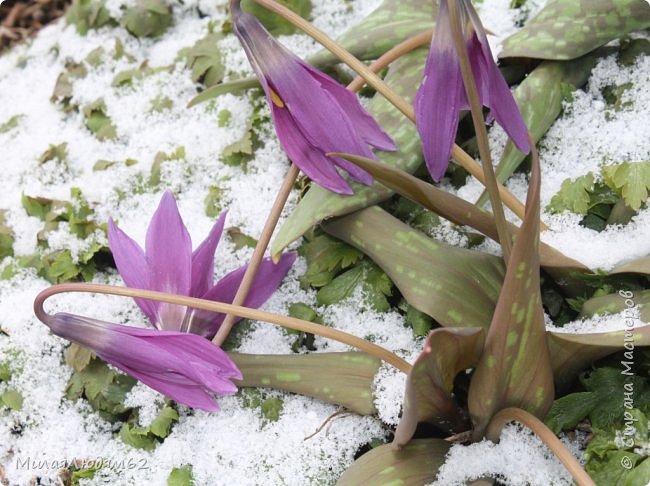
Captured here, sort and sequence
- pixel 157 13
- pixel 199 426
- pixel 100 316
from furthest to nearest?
pixel 157 13, pixel 100 316, pixel 199 426

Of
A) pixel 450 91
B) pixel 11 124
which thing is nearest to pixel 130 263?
pixel 450 91

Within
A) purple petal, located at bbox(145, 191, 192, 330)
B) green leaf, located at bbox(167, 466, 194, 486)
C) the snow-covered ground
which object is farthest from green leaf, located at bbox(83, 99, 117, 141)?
green leaf, located at bbox(167, 466, 194, 486)

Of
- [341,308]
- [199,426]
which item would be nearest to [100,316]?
[199,426]

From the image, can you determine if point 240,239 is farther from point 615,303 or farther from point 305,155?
point 615,303

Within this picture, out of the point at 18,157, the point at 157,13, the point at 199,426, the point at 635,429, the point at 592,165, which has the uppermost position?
the point at 157,13

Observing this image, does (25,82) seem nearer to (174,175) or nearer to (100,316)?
(174,175)

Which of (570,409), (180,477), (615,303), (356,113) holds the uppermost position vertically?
(356,113)

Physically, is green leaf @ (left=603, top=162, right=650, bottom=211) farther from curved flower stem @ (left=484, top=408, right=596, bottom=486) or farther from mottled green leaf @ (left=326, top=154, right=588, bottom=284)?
curved flower stem @ (left=484, top=408, right=596, bottom=486)
